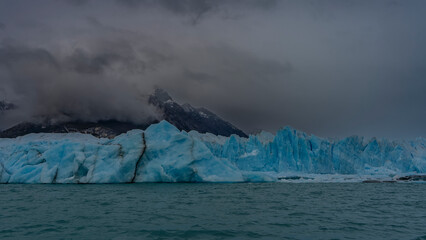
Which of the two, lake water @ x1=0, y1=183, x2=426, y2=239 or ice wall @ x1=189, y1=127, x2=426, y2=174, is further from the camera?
ice wall @ x1=189, y1=127, x2=426, y2=174

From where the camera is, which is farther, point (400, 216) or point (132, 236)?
point (400, 216)

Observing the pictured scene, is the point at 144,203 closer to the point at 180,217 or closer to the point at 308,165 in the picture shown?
the point at 180,217

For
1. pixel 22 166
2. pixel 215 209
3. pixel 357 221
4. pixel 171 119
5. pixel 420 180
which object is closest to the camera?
pixel 357 221

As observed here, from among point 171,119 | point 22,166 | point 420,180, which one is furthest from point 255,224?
point 171,119

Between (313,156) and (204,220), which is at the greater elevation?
(313,156)

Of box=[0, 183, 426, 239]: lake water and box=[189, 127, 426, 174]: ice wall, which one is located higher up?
box=[189, 127, 426, 174]: ice wall

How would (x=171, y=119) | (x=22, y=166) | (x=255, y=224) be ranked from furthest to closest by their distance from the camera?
(x=171, y=119), (x=22, y=166), (x=255, y=224)

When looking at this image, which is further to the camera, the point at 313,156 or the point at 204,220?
the point at 313,156

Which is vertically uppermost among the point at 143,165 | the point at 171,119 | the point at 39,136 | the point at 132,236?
the point at 171,119

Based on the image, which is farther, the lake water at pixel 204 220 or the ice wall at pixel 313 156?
the ice wall at pixel 313 156

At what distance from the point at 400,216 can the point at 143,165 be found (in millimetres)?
19777

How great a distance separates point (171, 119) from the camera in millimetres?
144375

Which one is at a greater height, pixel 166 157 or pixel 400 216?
pixel 166 157

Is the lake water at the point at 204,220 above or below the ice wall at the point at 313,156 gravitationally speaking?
below
